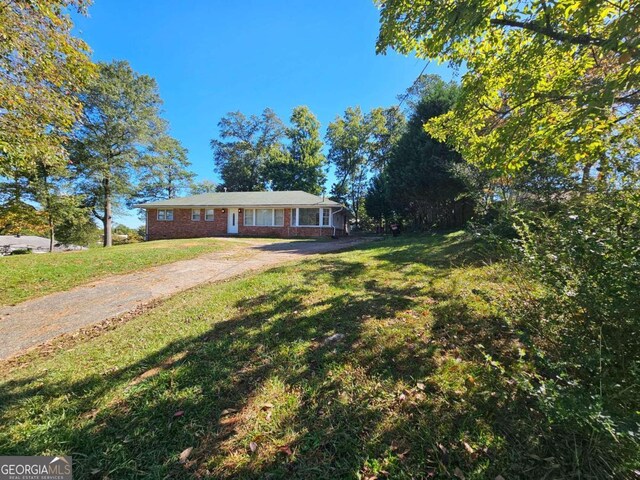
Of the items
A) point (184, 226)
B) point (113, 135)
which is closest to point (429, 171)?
point (184, 226)

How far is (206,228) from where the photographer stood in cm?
2206

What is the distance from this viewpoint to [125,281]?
7.25 m

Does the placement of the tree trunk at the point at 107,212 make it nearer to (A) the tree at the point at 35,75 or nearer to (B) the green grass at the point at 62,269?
(B) the green grass at the point at 62,269

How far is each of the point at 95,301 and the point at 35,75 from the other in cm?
485

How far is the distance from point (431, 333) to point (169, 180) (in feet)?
110

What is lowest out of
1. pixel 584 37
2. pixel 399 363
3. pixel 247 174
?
pixel 399 363

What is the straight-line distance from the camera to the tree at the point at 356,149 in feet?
111

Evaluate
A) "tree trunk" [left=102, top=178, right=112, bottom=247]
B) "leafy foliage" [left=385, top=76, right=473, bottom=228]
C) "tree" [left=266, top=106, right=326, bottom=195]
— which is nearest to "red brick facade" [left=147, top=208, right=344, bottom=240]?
"tree trunk" [left=102, top=178, right=112, bottom=247]

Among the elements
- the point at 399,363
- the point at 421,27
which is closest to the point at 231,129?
the point at 421,27

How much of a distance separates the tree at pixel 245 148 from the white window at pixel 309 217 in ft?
61.6

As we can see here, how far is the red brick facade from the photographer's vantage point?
2081cm

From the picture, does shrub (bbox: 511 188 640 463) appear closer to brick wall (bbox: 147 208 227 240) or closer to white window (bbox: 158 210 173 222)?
Result: brick wall (bbox: 147 208 227 240)

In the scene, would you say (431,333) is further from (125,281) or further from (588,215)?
(125,281)

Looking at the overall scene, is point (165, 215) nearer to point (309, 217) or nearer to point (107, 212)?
point (107, 212)
